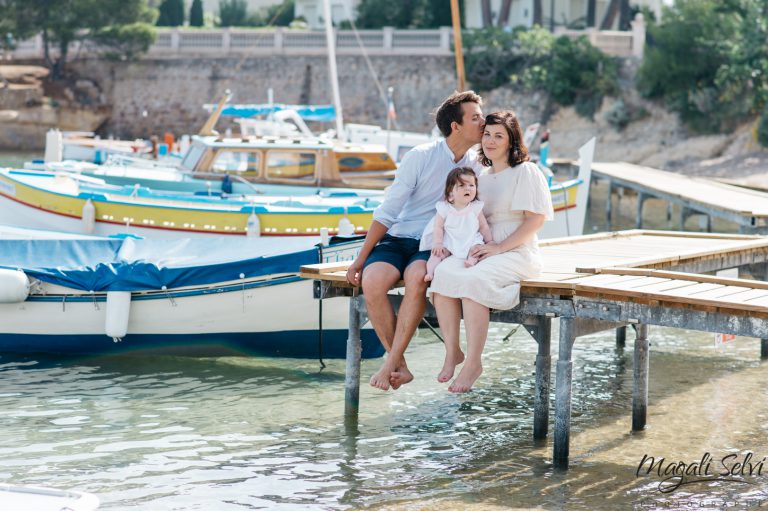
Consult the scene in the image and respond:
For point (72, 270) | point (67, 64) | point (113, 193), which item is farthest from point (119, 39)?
point (72, 270)

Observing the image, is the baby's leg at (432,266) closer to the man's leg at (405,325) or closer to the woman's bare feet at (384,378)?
the man's leg at (405,325)

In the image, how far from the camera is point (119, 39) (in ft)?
164

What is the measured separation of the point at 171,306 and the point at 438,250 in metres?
4.83

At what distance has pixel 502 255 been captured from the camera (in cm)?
901

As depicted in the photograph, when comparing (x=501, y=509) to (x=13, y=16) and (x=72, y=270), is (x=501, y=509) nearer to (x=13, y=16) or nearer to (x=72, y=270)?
(x=72, y=270)

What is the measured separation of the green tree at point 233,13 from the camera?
55.4 metres

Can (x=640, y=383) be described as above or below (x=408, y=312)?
below

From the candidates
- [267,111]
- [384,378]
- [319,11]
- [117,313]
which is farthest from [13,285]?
[319,11]

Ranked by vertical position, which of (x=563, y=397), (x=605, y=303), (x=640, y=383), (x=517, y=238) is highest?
(x=517, y=238)

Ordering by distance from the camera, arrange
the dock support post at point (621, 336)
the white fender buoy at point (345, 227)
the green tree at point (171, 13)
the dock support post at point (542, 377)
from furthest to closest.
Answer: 1. the green tree at point (171, 13)
2. the white fender buoy at point (345, 227)
3. the dock support post at point (621, 336)
4. the dock support post at point (542, 377)

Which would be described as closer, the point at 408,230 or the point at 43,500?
the point at 43,500

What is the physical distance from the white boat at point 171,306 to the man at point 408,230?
321 cm

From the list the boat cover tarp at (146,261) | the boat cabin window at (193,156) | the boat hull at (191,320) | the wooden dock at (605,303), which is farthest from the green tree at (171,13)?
the wooden dock at (605,303)

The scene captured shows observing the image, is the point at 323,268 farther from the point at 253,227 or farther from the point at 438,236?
the point at 253,227
